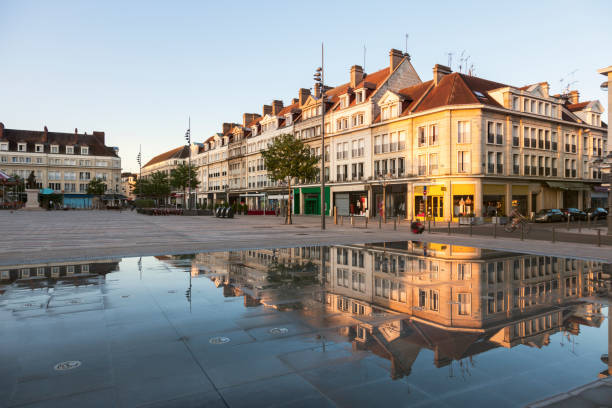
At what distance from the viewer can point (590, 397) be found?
318cm

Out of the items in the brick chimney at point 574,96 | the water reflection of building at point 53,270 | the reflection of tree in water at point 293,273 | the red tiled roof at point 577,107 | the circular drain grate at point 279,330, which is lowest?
the reflection of tree in water at point 293,273

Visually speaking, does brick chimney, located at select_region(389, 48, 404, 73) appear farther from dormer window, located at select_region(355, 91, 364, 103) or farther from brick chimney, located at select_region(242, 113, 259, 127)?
brick chimney, located at select_region(242, 113, 259, 127)

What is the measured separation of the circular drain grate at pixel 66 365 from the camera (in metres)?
3.77

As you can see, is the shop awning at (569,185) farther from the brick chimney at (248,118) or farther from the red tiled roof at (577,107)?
the brick chimney at (248,118)

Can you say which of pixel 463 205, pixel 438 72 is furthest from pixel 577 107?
A: pixel 463 205

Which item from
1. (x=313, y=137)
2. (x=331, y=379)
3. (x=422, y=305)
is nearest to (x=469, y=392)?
(x=331, y=379)

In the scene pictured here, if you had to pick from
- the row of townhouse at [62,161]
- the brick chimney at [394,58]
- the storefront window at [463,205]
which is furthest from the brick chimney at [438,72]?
the row of townhouse at [62,161]

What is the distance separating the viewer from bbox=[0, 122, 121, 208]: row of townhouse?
284 feet

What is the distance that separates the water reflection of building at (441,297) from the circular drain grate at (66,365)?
2913 mm

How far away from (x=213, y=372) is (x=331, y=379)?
1.13 meters

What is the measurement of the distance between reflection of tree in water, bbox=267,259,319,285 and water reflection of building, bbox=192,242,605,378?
6.2 inches

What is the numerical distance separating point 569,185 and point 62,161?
99.4 m

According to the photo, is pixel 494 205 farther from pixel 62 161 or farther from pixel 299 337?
pixel 62 161

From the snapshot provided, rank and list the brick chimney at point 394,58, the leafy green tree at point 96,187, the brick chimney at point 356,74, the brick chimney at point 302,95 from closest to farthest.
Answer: the brick chimney at point 394,58 < the brick chimney at point 356,74 < the brick chimney at point 302,95 < the leafy green tree at point 96,187
